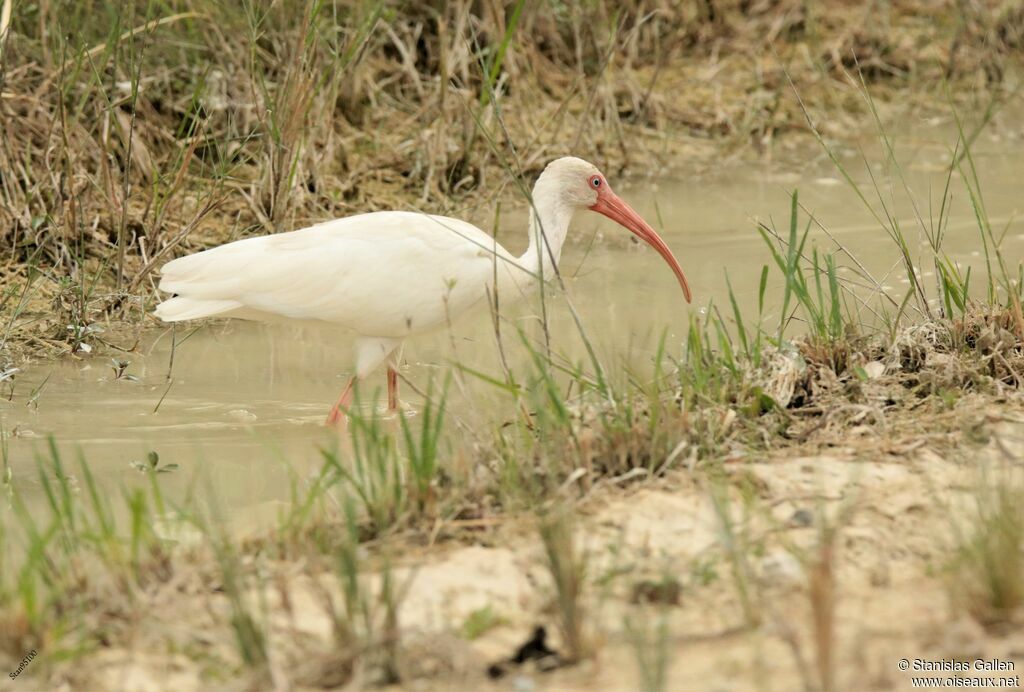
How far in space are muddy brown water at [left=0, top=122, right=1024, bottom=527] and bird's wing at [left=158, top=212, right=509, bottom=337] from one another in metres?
0.32

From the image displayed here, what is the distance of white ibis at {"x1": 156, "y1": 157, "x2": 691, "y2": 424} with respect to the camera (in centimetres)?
525

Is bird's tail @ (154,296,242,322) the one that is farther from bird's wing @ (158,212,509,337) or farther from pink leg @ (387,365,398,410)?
pink leg @ (387,365,398,410)

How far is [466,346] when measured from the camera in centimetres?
616

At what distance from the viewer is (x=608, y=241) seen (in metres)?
7.61

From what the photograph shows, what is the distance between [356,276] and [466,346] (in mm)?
968

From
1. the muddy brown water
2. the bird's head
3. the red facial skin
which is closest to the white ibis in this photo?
the muddy brown water

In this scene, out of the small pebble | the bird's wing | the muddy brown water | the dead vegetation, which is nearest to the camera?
the small pebble

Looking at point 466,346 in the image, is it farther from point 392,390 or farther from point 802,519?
point 802,519

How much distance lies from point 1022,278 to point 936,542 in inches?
81.0

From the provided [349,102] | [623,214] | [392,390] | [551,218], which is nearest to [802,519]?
[392,390]

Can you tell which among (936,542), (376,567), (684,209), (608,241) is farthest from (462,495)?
(684,209)

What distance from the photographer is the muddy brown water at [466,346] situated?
15.8 ft

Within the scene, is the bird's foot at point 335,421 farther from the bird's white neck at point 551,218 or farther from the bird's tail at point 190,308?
the bird's white neck at point 551,218

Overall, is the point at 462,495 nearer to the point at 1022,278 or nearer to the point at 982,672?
the point at 982,672
